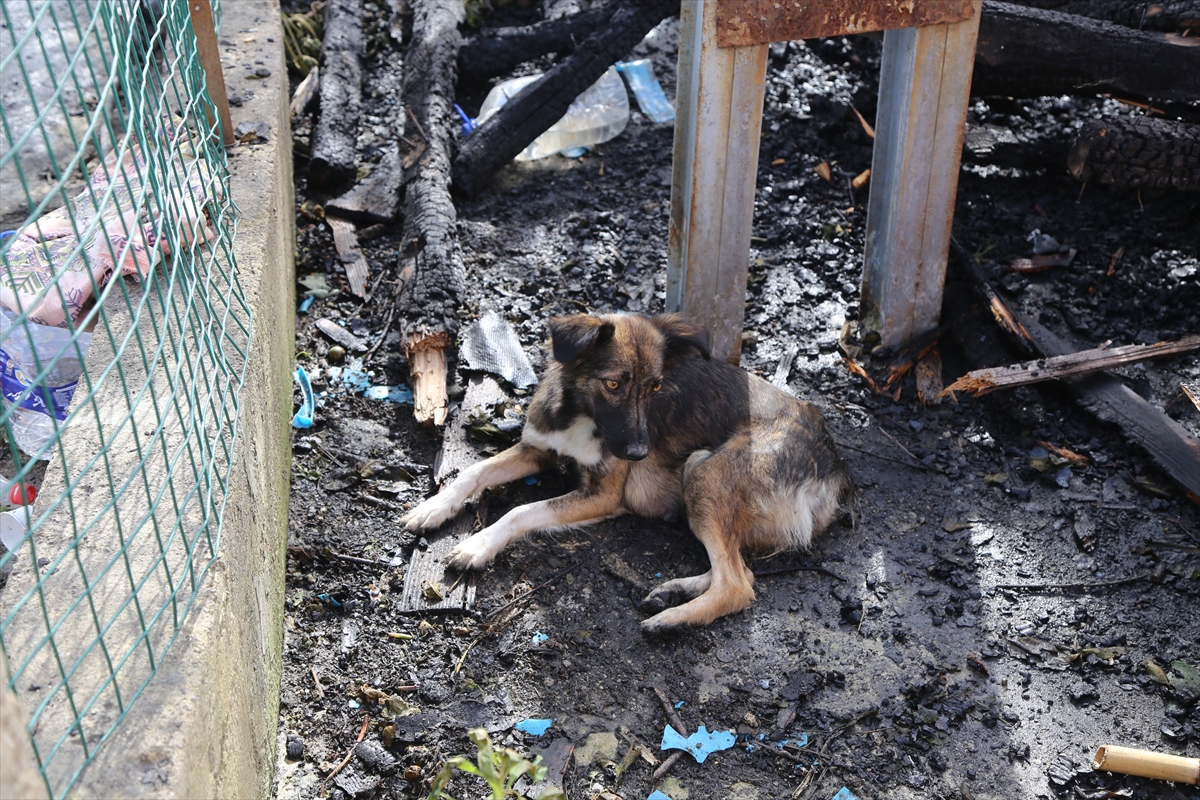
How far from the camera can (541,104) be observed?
7195 millimetres

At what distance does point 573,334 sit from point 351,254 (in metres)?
2.60

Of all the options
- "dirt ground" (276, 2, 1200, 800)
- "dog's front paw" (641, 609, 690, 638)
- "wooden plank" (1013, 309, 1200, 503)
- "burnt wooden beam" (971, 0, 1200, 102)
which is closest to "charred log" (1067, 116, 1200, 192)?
"burnt wooden beam" (971, 0, 1200, 102)

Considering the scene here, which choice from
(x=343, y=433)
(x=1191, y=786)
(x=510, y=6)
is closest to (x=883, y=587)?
(x=1191, y=786)

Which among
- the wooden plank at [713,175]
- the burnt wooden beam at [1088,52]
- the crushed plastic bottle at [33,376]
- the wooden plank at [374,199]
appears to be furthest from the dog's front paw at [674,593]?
the burnt wooden beam at [1088,52]

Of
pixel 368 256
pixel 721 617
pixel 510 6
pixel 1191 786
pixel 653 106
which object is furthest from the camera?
pixel 510 6

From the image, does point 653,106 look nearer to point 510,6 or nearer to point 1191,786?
point 510,6

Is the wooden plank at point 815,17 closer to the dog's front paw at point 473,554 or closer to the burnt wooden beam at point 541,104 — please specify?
the burnt wooden beam at point 541,104

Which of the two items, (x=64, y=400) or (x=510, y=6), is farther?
(x=510, y=6)

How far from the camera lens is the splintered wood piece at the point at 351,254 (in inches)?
252

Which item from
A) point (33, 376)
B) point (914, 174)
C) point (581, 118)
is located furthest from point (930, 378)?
point (33, 376)

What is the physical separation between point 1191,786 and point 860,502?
6.27 ft

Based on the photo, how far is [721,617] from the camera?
4.46 metres

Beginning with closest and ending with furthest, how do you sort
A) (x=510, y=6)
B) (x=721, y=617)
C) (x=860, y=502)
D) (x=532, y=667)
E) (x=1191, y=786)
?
(x=1191, y=786) < (x=532, y=667) < (x=721, y=617) < (x=860, y=502) < (x=510, y=6)

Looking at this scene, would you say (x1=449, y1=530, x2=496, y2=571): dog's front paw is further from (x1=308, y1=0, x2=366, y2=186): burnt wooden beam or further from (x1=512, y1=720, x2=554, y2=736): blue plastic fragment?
(x1=308, y1=0, x2=366, y2=186): burnt wooden beam
